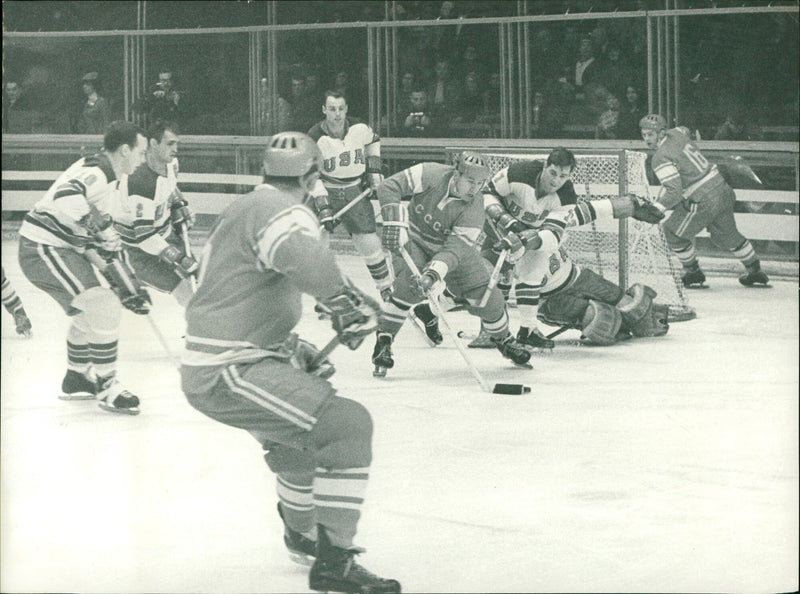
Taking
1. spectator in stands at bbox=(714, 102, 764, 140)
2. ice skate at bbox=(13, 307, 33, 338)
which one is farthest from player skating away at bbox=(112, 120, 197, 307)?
spectator in stands at bbox=(714, 102, 764, 140)

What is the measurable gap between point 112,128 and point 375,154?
4.29 feet

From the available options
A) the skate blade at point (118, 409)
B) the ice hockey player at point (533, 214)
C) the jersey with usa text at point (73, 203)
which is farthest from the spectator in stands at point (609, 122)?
the skate blade at point (118, 409)

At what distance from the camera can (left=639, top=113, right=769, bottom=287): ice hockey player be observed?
22.0 ft

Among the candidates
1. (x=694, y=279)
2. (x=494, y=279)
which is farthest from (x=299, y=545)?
(x=694, y=279)

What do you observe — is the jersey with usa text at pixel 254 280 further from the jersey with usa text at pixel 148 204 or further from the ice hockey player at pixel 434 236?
the ice hockey player at pixel 434 236

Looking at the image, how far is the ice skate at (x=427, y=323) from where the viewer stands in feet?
18.5

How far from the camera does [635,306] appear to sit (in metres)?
6.09

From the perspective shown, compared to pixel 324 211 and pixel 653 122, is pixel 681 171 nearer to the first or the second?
pixel 653 122

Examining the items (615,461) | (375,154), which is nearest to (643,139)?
(375,154)

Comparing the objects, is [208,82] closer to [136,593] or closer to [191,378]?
[191,378]

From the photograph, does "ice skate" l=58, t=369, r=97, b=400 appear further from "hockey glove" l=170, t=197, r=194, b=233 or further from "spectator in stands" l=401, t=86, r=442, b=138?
"spectator in stands" l=401, t=86, r=442, b=138

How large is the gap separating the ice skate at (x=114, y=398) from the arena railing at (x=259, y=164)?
66cm

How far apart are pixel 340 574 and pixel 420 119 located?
2054 millimetres

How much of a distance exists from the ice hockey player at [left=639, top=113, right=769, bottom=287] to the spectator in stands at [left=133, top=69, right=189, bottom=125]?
3284 mm
